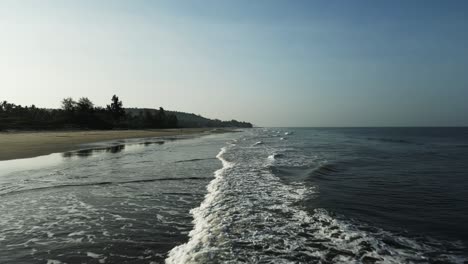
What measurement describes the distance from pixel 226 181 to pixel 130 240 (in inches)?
312

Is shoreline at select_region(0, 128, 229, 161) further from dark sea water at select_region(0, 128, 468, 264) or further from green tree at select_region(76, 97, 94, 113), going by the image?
green tree at select_region(76, 97, 94, 113)

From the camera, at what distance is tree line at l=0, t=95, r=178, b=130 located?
89088 mm

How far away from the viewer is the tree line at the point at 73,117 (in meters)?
89.1

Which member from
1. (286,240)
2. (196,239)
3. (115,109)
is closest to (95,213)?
(196,239)

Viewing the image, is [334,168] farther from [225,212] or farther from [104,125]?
[104,125]

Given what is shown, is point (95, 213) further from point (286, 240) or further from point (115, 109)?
point (115, 109)

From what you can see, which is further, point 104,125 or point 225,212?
point 104,125

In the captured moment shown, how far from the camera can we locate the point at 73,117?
106 metres

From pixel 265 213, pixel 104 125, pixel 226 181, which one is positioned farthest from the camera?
pixel 104 125

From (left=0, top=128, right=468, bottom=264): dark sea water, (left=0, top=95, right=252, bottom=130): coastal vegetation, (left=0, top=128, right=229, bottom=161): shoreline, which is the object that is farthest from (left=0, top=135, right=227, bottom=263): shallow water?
(left=0, top=95, right=252, bottom=130): coastal vegetation

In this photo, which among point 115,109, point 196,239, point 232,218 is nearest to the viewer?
point 196,239

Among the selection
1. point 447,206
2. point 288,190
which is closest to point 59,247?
point 288,190

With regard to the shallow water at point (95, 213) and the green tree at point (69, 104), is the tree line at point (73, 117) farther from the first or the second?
the shallow water at point (95, 213)

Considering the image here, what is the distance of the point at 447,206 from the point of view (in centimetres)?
1048
